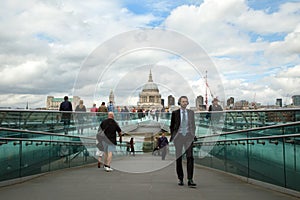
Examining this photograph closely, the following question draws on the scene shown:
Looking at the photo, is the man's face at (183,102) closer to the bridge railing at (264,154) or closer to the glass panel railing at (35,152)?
the bridge railing at (264,154)

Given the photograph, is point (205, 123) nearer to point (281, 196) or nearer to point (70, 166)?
point (70, 166)

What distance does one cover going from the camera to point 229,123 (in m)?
12.1

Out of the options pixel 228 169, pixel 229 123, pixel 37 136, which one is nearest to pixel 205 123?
pixel 229 123

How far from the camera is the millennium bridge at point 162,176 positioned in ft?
22.8

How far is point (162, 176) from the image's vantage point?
32.5 feet

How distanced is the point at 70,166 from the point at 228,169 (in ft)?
16.5

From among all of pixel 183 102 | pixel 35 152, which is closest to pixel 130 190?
pixel 183 102

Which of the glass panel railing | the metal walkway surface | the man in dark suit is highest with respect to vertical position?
the man in dark suit

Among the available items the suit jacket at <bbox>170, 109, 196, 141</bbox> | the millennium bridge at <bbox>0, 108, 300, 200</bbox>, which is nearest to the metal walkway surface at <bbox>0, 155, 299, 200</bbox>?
the millennium bridge at <bbox>0, 108, 300, 200</bbox>

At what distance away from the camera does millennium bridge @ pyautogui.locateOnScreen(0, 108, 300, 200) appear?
22.8 feet

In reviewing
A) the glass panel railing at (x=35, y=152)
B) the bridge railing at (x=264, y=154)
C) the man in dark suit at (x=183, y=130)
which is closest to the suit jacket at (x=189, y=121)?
the man in dark suit at (x=183, y=130)

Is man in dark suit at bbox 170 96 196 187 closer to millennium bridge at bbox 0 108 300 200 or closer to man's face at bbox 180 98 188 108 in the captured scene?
man's face at bbox 180 98 188 108

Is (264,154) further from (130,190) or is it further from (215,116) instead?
(215,116)

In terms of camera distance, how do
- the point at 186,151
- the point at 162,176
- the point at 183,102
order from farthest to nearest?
the point at 162,176, the point at 183,102, the point at 186,151
